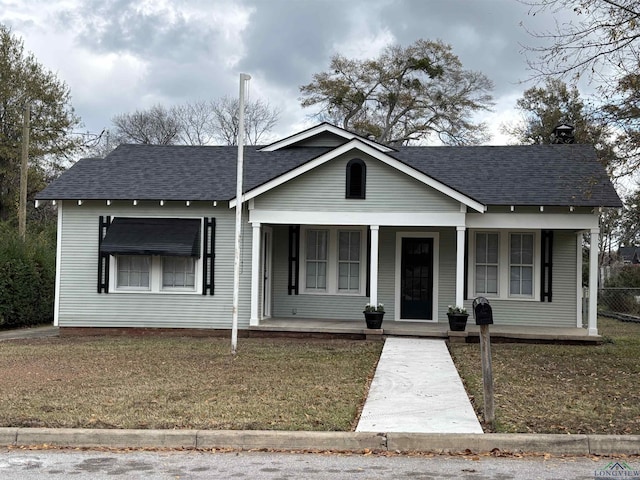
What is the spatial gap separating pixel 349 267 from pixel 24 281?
9220mm

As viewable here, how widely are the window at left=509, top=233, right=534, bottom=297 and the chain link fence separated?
27.2 ft

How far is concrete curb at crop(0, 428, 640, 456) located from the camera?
6629 mm

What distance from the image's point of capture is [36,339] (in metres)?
16.0

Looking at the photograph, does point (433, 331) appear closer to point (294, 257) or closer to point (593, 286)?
point (593, 286)

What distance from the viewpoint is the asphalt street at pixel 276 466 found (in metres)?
5.88

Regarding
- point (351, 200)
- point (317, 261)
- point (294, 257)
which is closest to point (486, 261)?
point (351, 200)

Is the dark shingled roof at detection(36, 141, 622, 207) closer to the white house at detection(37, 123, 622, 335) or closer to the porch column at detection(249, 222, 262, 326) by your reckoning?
the white house at detection(37, 123, 622, 335)

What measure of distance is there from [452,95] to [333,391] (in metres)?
32.4

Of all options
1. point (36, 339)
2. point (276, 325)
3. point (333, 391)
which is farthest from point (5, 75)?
point (333, 391)

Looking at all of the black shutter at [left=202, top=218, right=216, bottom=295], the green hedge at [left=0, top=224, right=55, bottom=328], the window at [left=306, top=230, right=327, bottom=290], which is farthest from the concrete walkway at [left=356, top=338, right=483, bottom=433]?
the green hedge at [left=0, top=224, right=55, bottom=328]

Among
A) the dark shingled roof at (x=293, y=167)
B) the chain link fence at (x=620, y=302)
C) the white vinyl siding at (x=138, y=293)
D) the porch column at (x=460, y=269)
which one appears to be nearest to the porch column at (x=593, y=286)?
the dark shingled roof at (x=293, y=167)

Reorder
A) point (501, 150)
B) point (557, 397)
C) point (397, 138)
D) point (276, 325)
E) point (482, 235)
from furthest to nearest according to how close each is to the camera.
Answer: point (397, 138)
point (501, 150)
point (482, 235)
point (276, 325)
point (557, 397)

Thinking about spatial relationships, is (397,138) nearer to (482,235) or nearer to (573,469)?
(482,235)

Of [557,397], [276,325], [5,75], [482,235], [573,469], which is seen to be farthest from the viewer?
[5,75]
